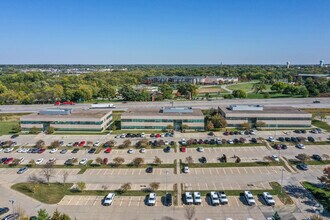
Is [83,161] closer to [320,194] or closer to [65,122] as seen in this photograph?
[65,122]

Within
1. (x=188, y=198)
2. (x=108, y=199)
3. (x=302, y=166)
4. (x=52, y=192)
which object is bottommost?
(x=52, y=192)

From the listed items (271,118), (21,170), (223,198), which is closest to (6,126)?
(21,170)

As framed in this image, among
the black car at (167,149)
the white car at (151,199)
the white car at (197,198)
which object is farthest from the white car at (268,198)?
the black car at (167,149)

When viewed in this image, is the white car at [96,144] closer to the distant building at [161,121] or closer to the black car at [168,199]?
the distant building at [161,121]

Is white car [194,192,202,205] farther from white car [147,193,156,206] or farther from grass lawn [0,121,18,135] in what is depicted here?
grass lawn [0,121,18,135]

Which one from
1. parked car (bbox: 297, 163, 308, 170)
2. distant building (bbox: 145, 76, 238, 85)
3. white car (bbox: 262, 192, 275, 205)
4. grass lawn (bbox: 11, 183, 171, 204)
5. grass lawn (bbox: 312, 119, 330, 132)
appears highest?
distant building (bbox: 145, 76, 238, 85)

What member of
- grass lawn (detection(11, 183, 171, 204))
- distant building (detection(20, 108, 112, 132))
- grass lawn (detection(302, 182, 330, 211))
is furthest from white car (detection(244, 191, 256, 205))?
distant building (detection(20, 108, 112, 132))
